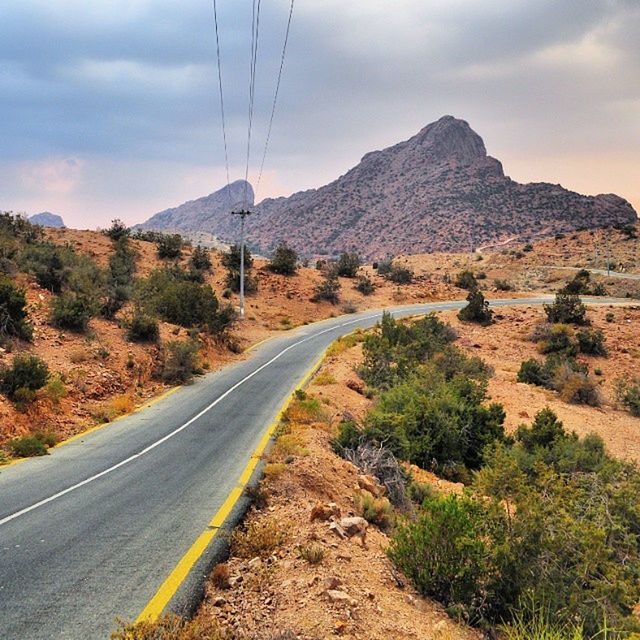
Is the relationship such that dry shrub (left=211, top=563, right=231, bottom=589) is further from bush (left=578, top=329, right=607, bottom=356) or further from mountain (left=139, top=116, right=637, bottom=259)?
mountain (left=139, top=116, right=637, bottom=259)

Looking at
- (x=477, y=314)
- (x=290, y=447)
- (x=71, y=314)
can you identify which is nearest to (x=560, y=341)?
(x=477, y=314)

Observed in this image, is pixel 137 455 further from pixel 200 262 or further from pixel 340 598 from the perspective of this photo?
pixel 200 262

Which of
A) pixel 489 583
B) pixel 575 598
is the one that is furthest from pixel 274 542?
pixel 575 598

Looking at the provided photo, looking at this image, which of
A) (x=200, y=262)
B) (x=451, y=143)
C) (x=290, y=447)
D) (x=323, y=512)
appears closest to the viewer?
(x=323, y=512)

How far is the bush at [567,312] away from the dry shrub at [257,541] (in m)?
31.6

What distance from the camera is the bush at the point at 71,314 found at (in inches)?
724

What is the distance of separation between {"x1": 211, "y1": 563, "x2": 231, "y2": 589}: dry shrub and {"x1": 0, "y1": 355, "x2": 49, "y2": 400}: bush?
32.4 ft

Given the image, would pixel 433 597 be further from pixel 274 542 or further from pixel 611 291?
pixel 611 291

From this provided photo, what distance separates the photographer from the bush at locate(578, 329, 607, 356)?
28359 millimetres

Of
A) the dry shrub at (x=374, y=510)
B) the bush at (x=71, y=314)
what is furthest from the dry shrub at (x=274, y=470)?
the bush at (x=71, y=314)

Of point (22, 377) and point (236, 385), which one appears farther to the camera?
point (236, 385)

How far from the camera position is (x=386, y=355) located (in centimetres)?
2117

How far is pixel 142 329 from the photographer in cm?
2038

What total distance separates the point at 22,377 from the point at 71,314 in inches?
242
